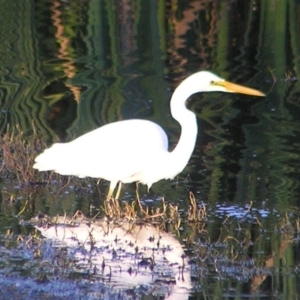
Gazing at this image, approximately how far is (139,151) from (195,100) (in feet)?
13.1

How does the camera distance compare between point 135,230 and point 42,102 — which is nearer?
point 135,230

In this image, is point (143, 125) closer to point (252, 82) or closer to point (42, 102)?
point (42, 102)

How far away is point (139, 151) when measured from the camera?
6.64 metres

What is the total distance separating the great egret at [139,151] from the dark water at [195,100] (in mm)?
306

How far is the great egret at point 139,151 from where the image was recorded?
6.59 m

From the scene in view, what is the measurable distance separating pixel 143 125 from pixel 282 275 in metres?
1.94

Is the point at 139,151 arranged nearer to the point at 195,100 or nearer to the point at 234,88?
the point at 234,88

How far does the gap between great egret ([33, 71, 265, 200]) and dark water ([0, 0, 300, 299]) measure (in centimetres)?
31

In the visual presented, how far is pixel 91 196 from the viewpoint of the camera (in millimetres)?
7074

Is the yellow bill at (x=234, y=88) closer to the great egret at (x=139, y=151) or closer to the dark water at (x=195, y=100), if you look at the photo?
the great egret at (x=139, y=151)

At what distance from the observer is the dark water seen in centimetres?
604

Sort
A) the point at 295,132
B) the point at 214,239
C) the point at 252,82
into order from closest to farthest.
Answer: the point at 214,239
the point at 295,132
the point at 252,82

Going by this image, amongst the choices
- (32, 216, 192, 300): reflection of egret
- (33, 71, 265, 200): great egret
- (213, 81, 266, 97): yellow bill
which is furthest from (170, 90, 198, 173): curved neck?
(32, 216, 192, 300): reflection of egret

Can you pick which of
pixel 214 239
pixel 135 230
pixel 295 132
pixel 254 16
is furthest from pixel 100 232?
pixel 254 16
